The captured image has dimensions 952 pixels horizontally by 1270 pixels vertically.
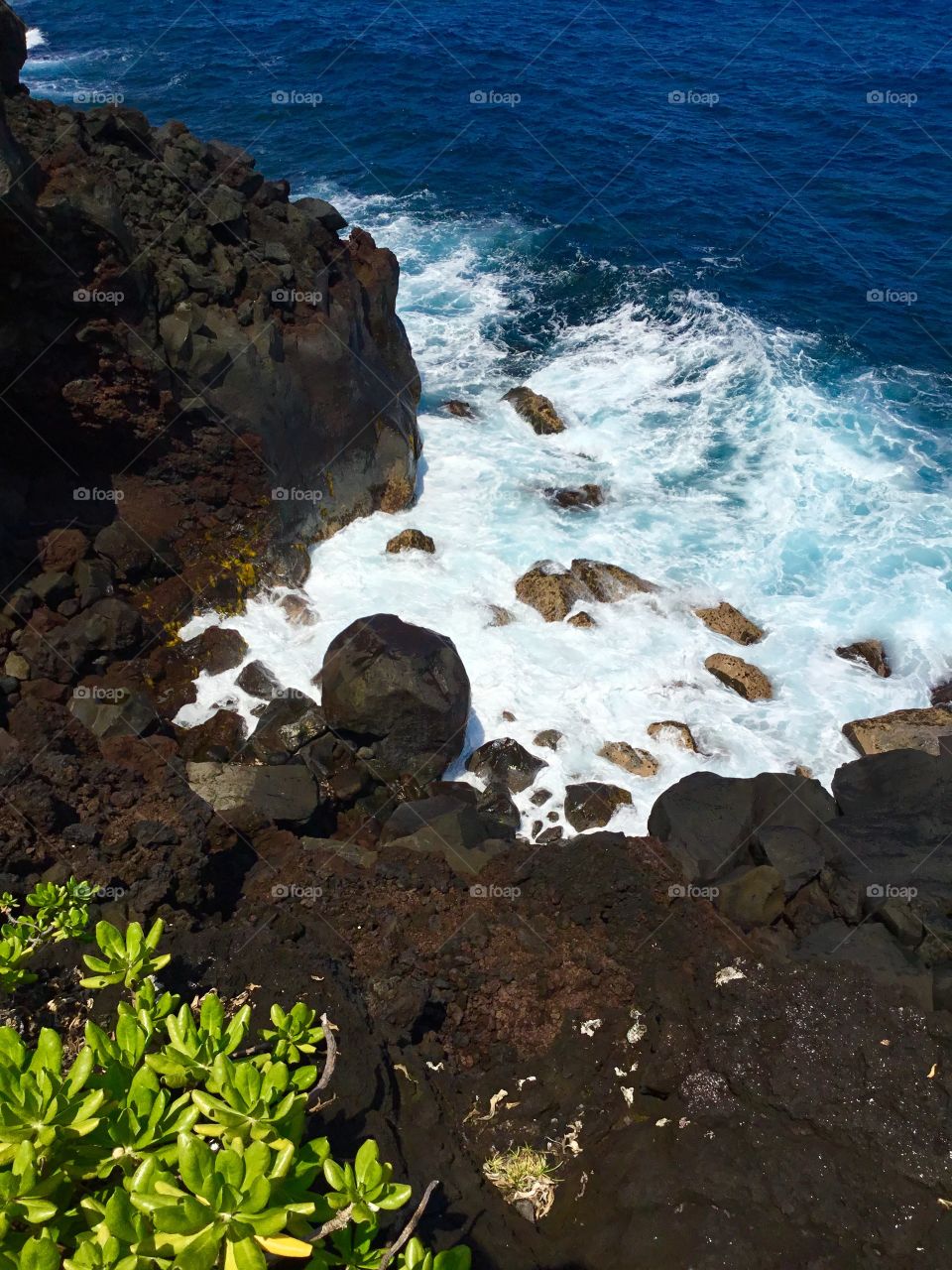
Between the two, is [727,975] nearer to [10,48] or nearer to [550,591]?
[550,591]

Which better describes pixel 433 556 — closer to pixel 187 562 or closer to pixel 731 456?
pixel 187 562

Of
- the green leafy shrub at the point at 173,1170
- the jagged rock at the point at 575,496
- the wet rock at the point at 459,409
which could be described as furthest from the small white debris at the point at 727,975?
the wet rock at the point at 459,409

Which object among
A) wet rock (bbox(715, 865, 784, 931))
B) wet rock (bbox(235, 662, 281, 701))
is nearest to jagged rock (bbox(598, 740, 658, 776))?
wet rock (bbox(715, 865, 784, 931))

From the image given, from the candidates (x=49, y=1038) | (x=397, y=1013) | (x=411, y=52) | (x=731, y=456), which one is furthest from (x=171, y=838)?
(x=411, y=52)

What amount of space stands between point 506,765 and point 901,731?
697 centimetres

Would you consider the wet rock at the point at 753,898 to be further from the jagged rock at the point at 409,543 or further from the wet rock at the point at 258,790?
the jagged rock at the point at 409,543

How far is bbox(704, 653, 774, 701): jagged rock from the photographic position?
1828 cm

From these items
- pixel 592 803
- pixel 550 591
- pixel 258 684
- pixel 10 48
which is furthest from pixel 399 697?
pixel 10 48

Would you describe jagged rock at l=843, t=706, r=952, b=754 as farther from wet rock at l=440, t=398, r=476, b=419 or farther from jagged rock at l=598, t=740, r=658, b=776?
wet rock at l=440, t=398, r=476, b=419

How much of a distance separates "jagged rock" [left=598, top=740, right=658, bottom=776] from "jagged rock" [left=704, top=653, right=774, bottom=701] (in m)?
2.59

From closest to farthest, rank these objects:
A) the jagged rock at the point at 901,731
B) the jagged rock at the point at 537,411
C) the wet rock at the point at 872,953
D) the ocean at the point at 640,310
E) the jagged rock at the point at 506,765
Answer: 1. the wet rock at the point at 872,953
2. the jagged rock at the point at 506,765
3. the jagged rock at the point at 901,731
4. the ocean at the point at 640,310
5. the jagged rock at the point at 537,411

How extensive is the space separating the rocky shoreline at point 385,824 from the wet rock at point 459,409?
9.81 feet

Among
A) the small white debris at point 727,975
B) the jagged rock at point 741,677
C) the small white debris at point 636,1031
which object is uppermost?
the small white debris at point 636,1031

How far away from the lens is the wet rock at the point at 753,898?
1296 centimetres
